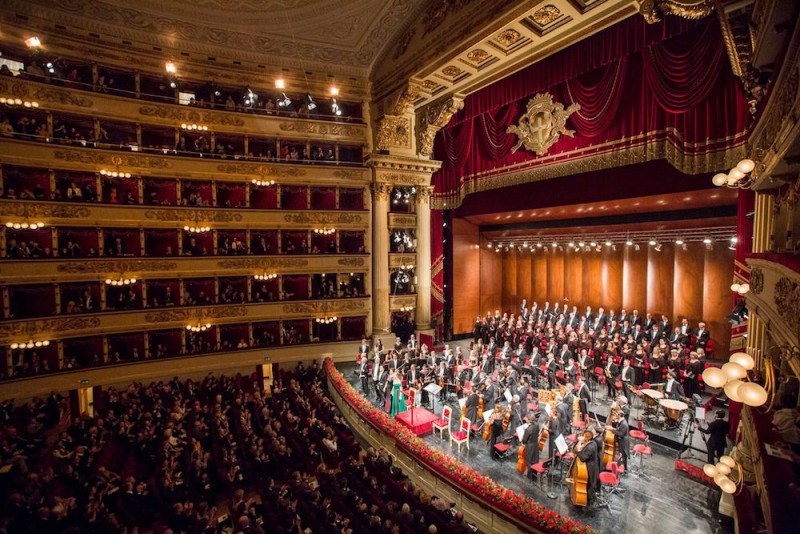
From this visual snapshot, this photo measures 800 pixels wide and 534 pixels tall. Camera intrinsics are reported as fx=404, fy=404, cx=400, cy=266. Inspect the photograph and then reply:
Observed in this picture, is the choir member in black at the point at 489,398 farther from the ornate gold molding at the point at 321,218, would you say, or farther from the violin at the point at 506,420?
the ornate gold molding at the point at 321,218

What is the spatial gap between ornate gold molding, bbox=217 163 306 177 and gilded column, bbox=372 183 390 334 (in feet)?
11.4

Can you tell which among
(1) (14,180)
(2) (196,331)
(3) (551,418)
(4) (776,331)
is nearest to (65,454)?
(2) (196,331)

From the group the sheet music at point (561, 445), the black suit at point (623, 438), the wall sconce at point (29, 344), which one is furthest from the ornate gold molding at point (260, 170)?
the black suit at point (623, 438)

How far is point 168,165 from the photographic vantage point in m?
15.1

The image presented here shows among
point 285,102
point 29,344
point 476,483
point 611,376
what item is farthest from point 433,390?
point 285,102

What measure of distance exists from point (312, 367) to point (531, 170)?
11.2 meters

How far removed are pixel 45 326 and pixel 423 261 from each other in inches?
556

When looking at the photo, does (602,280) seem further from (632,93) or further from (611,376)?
(632,93)

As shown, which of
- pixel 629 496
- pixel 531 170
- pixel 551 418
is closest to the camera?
pixel 629 496

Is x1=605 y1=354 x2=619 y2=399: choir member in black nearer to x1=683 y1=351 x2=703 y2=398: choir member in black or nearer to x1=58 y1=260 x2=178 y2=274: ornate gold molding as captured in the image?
x1=683 y1=351 x2=703 y2=398: choir member in black

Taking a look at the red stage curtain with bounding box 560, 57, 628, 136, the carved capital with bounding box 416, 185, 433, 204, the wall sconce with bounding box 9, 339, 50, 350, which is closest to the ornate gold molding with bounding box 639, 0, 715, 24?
the red stage curtain with bounding box 560, 57, 628, 136

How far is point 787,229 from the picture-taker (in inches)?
212

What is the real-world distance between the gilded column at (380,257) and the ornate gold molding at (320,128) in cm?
260

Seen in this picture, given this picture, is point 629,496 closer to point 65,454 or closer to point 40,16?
point 65,454
